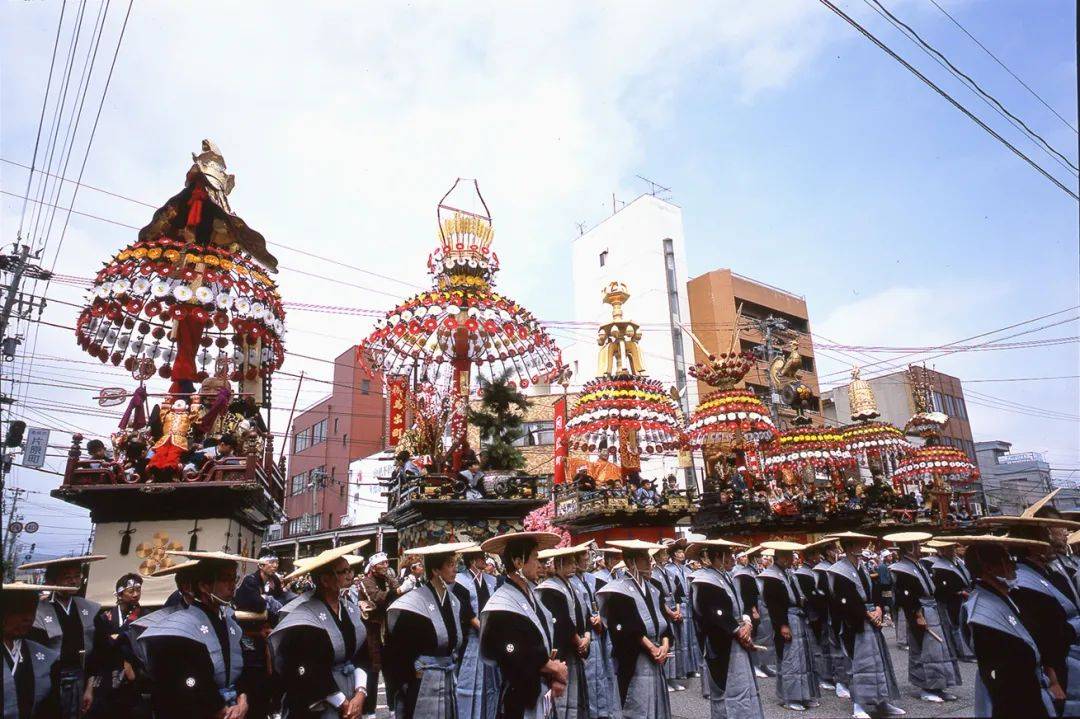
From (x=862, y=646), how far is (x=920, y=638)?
1.72m

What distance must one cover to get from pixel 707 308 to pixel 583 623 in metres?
36.4

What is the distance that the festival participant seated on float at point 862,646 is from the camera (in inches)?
322

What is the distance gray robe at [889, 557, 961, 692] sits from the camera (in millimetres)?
9133

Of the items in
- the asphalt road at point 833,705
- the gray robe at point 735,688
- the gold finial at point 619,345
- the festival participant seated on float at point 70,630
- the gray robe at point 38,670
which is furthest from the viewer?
the gold finial at point 619,345

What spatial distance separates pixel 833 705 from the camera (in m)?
9.02

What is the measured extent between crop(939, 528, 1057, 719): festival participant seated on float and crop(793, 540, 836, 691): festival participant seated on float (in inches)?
174

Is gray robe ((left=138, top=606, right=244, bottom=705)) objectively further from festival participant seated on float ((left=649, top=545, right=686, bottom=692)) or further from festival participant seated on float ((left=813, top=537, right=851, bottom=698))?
festival participant seated on float ((left=813, top=537, right=851, bottom=698))

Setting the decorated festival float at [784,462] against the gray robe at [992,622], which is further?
the decorated festival float at [784,462]

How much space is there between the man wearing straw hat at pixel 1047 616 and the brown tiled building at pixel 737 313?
33.5 m

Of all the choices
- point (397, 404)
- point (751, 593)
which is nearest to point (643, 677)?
point (751, 593)

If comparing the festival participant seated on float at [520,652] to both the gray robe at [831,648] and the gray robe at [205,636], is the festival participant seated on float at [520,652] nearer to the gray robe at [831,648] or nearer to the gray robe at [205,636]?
the gray robe at [205,636]

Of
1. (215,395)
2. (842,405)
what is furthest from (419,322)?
(842,405)

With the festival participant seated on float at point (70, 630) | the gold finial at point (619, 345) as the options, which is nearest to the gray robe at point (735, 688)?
the festival participant seated on float at point (70, 630)

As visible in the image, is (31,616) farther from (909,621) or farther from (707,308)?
(707,308)
